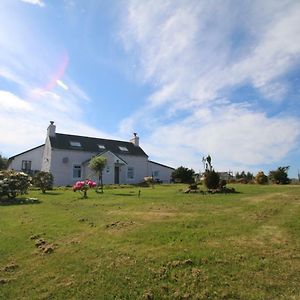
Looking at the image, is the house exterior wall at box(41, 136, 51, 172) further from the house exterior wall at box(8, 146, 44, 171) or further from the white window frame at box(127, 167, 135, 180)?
→ the white window frame at box(127, 167, 135, 180)

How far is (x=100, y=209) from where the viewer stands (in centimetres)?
1581

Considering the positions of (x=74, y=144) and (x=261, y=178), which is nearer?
(x=261, y=178)

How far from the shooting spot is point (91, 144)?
4912 centimetres

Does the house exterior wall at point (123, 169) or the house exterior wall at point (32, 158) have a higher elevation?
the house exterior wall at point (32, 158)

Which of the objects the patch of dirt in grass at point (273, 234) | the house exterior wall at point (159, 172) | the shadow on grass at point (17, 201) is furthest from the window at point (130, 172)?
the patch of dirt in grass at point (273, 234)

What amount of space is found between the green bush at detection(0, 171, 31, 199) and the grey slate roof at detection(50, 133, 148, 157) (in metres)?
20.8

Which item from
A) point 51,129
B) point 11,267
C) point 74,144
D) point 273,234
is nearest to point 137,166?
point 74,144

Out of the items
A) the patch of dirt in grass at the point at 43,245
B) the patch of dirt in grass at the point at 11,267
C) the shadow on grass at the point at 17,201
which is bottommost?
the patch of dirt in grass at the point at 11,267

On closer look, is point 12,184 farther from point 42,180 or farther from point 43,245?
point 43,245

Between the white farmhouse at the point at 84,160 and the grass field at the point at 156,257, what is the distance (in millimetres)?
31900

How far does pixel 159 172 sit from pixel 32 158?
18011mm

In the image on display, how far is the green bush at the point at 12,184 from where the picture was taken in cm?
2227

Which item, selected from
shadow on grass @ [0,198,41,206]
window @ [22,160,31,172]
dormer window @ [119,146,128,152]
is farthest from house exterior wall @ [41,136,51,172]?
shadow on grass @ [0,198,41,206]

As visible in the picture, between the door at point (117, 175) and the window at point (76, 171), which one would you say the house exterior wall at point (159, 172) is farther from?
the window at point (76, 171)
